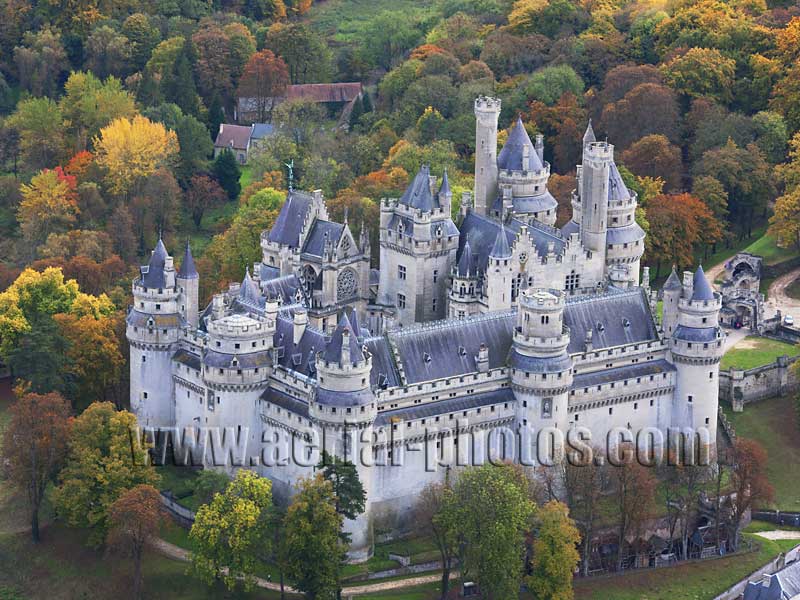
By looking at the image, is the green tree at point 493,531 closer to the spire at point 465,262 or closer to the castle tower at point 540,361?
the castle tower at point 540,361

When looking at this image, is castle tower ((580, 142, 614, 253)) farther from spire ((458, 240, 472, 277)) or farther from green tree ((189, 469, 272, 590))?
green tree ((189, 469, 272, 590))

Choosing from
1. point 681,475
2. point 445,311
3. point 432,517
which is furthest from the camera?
point 445,311

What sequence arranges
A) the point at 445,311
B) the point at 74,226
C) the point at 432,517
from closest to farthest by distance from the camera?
the point at 432,517 < the point at 445,311 < the point at 74,226

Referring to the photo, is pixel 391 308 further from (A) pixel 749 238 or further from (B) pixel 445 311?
(A) pixel 749 238

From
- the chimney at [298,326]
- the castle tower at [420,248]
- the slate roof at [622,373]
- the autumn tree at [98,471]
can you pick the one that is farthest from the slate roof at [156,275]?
the slate roof at [622,373]

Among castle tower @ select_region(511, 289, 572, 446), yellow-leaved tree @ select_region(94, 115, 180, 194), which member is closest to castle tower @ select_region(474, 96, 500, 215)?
castle tower @ select_region(511, 289, 572, 446)

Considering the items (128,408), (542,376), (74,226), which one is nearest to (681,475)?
(542,376)

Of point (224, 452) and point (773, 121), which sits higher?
point (773, 121)

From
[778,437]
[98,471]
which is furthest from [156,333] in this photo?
[778,437]
